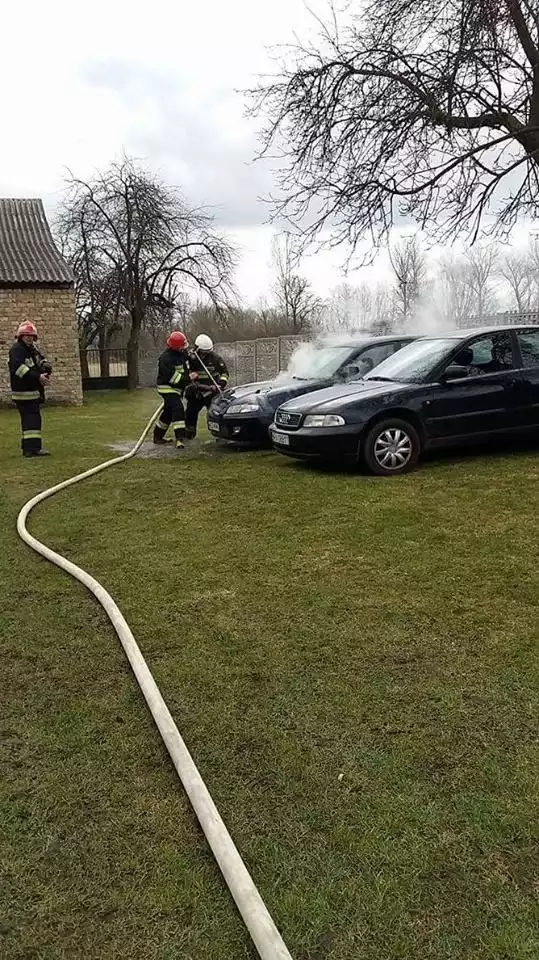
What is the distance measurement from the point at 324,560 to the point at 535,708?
2076mm

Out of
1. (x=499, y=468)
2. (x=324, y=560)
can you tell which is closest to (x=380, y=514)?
(x=324, y=560)

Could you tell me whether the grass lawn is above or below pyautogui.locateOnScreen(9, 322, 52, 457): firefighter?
below

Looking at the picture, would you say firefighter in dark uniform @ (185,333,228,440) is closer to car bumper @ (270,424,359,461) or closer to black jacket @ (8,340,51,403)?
black jacket @ (8,340,51,403)

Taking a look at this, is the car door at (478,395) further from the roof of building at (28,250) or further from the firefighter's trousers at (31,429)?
the roof of building at (28,250)

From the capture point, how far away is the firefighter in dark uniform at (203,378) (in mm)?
10281

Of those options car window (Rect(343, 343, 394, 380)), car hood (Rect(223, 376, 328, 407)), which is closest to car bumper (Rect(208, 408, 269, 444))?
car hood (Rect(223, 376, 328, 407))

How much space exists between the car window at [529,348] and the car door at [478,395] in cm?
13

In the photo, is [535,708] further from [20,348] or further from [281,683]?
[20,348]

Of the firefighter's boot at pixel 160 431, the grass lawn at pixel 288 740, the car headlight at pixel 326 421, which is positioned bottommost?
the grass lawn at pixel 288 740

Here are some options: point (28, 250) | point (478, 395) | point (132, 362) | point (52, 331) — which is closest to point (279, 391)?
point (478, 395)

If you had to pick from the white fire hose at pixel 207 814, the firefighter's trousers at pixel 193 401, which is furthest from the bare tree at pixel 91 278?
the white fire hose at pixel 207 814

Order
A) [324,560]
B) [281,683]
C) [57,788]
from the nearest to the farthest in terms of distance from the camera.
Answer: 1. [57,788]
2. [281,683]
3. [324,560]

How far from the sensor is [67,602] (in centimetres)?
410

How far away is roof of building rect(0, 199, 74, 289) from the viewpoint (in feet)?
60.6
